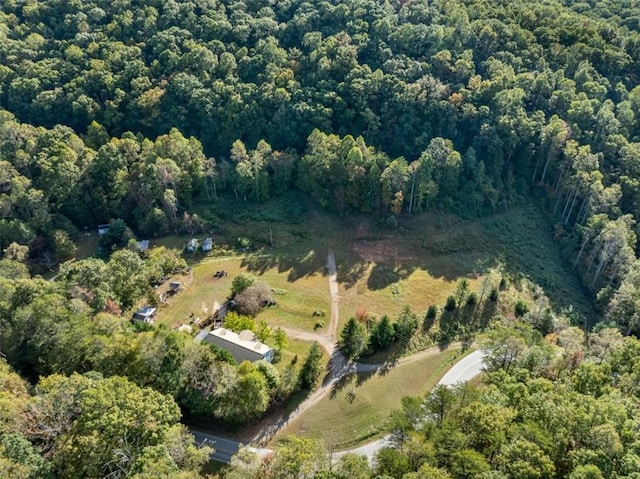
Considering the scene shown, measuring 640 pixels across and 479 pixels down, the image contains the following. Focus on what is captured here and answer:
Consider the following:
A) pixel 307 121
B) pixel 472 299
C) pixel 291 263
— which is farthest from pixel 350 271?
pixel 307 121

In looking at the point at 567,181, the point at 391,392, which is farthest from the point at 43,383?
the point at 567,181

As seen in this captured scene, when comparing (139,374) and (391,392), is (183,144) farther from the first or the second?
(391,392)

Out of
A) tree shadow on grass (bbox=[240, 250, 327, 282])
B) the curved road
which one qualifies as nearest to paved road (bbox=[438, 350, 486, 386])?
the curved road

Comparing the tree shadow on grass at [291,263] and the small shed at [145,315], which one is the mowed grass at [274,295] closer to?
the tree shadow on grass at [291,263]

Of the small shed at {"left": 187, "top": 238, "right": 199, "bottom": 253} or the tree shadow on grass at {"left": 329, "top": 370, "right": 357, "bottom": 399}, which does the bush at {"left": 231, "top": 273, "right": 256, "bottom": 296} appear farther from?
the tree shadow on grass at {"left": 329, "top": 370, "right": 357, "bottom": 399}

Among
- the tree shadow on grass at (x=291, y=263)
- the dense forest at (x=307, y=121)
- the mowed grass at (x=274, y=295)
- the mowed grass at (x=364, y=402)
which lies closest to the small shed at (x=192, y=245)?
the mowed grass at (x=274, y=295)
